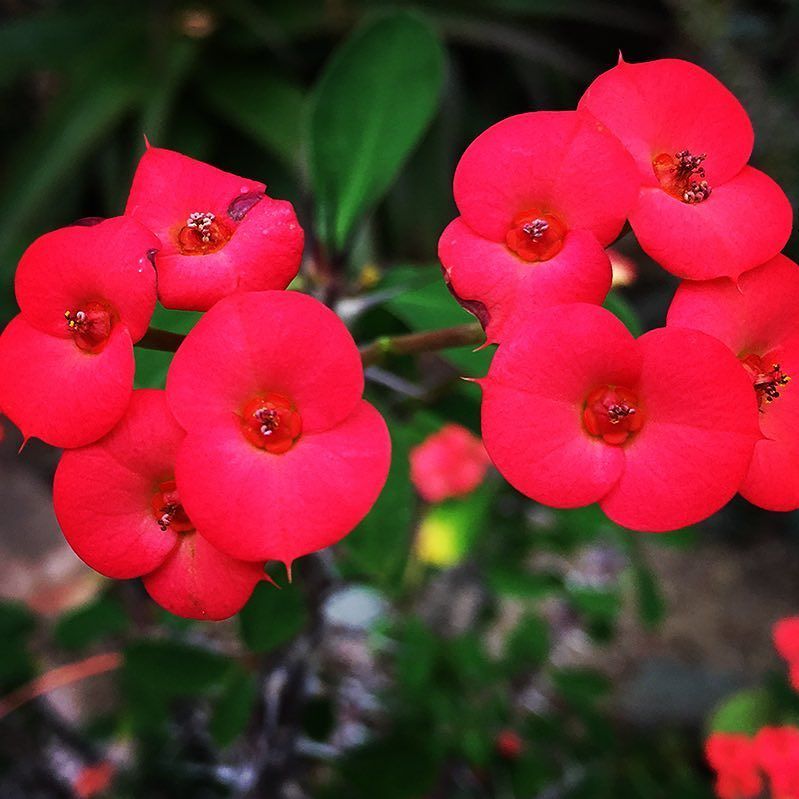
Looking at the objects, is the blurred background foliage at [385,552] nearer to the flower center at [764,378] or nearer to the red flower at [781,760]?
the flower center at [764,378]

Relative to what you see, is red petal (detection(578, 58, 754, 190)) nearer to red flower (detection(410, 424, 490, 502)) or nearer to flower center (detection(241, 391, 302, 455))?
flower center (detection(241, 391, 302, 455))

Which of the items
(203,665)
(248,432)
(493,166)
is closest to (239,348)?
(248,432)

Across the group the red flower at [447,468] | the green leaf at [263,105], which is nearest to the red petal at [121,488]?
the red flower at [447,468]

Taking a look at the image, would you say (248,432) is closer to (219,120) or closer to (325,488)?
(325,488)

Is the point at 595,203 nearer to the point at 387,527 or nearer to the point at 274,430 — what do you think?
the point at 274,430

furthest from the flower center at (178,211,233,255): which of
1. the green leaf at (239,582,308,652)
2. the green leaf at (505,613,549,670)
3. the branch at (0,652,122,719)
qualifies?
the green leaf at (505,613,549,670)

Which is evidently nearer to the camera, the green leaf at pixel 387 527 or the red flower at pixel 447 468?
the green leaf at pixel 387 527

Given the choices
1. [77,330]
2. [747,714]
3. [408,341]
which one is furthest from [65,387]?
[747,714]
